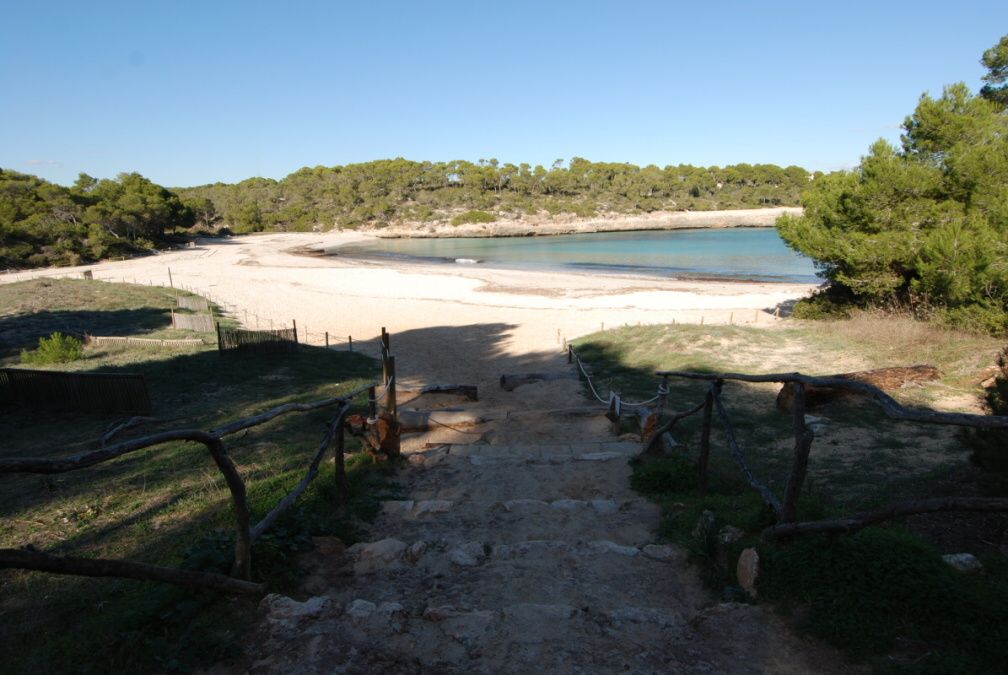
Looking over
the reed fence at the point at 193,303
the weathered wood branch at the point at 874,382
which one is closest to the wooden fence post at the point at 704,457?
the weathered wood branch at the point at 874,382

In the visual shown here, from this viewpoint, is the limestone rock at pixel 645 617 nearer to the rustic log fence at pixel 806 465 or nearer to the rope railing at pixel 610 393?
the rustic log fence at pixel 806 465

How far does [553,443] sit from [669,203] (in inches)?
4274

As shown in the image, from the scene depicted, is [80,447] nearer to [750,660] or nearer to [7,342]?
[750,660]

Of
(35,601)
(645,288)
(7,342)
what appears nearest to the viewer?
(35,601)

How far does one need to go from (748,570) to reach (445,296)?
2863 cm

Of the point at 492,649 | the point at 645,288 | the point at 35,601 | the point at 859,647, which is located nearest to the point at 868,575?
the point at 859,647

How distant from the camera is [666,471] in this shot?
593cm

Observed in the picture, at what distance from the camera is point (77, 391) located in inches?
412

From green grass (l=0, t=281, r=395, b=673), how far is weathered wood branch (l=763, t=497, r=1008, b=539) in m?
3.22

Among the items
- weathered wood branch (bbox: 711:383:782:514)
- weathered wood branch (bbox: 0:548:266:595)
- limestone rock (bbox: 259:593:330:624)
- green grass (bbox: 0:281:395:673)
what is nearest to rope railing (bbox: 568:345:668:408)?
weathered wood branch (bbox: 711:383:782:514)

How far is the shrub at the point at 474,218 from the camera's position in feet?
298

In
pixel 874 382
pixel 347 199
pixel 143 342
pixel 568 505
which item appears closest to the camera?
pixel 568 505

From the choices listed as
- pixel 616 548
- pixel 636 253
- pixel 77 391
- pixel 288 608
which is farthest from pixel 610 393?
pixel 636 253

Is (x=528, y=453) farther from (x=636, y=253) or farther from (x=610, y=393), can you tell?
(x=636, y=253)
